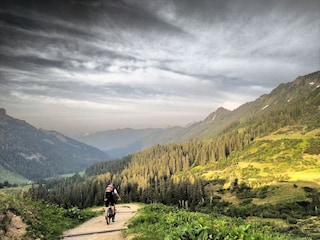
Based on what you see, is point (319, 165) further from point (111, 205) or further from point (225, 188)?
point (111, 205)

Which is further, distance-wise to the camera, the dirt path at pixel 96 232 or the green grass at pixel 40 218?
the dirt path at pixel 96 232

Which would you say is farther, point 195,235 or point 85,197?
point 85,197

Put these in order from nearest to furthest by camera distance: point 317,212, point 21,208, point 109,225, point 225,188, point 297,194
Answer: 1. point 21,208
2. point 109,225
3. point 317,212
4. point 297,194
5. point 225,188

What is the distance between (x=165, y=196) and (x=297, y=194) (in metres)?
62.1

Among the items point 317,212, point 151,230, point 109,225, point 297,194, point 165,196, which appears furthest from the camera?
Answer: point 165,196

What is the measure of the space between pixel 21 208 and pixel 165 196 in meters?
134

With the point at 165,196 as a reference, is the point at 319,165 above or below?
above

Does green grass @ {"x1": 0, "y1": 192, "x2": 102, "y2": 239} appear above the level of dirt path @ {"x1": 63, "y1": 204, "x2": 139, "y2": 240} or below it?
above

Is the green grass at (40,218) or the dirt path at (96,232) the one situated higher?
the green grass at (40,218)

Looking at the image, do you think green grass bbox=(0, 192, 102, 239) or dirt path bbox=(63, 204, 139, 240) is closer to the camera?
green grass bbox=(0, 192, 102, 239)

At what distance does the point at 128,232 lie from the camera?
21.2 metres

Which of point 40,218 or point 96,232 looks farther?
point 40,218

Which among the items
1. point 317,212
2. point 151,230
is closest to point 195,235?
point 151,230

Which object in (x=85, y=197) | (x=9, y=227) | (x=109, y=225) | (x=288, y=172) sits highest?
(x=9, y=227)
